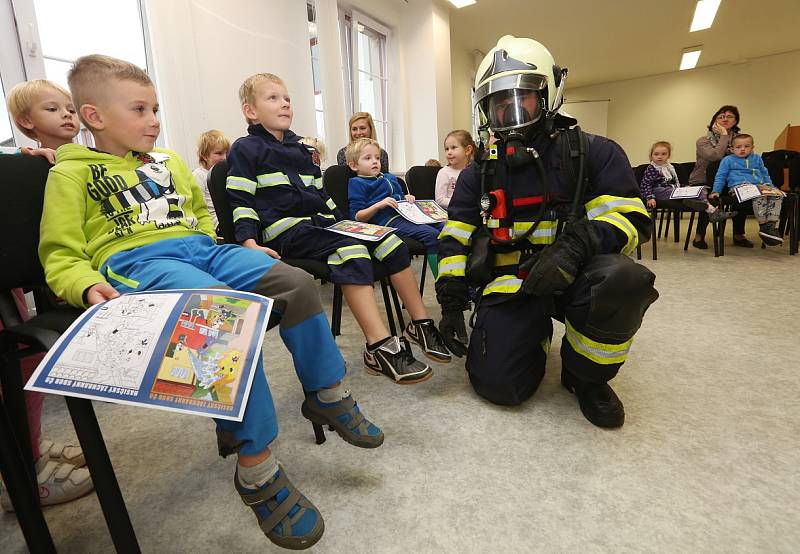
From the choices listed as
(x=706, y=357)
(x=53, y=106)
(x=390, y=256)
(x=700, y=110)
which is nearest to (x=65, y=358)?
(x=390, y=256)

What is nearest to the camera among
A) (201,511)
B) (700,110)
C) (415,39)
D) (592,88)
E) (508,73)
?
(201,511)

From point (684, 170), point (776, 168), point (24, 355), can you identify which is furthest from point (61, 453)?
point (684, 170)

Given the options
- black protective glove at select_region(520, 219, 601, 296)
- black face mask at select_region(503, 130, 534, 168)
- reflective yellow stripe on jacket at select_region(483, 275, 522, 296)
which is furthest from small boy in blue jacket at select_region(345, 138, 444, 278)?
black protective glove at select_region(520, 219, 601, 296)

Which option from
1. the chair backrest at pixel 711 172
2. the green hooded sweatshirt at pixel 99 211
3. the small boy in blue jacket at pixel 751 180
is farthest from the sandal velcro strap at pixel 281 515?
the chair backrest at pixel 711 172

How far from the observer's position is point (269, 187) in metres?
1.52

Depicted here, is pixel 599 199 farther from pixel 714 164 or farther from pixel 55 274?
pixel 714 164

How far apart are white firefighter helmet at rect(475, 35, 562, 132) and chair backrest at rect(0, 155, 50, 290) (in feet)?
4.00

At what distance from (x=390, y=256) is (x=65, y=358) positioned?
112 centimetres

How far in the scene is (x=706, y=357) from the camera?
1.63 metres

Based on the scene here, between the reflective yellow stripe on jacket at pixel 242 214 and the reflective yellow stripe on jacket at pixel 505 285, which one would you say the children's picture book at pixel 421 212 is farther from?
the reflective yellow stripe on jacket at pixel 242 214

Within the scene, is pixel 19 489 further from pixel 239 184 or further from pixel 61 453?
pixel 239 184

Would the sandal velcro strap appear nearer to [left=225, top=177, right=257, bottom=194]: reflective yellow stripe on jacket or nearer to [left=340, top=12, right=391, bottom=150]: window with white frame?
[left=225, top=177, right=257, bottom=194]: reflective yellow stripe on jacket

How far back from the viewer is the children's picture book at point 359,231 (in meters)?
1.46

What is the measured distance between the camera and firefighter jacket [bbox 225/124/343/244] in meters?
1.47
